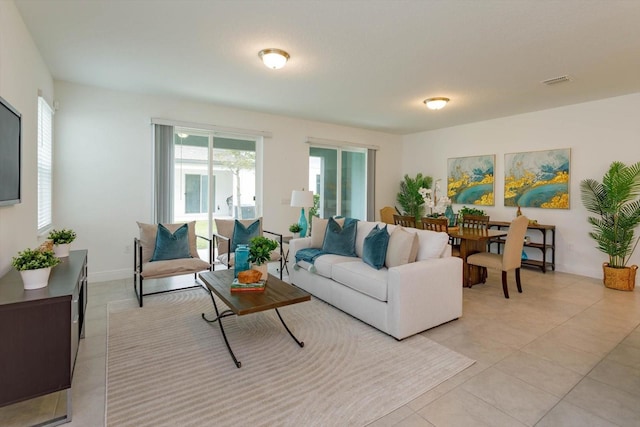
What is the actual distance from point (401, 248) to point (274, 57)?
2.35 m

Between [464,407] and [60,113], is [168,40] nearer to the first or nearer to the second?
[60,113]

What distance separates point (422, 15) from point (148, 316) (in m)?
3.83

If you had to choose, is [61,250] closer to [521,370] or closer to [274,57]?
[274,57]

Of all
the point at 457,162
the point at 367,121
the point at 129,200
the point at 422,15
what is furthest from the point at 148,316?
the point at 457,162

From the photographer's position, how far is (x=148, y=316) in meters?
3.27

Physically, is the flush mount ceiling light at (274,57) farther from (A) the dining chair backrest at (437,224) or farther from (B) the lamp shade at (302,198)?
(A) the dining chair backrest at (437,224)

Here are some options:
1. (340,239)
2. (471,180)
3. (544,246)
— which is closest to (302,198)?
(340,239)

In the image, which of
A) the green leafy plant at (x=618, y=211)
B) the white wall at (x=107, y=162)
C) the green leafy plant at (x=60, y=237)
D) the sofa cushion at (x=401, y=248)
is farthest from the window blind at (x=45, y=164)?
the green leafy plant at (x=618, y=211)

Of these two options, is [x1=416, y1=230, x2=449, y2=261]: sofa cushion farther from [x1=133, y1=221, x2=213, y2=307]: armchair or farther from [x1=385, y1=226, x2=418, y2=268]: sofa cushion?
[x1=133, y1=221, x2=213, y2=307]: armchair

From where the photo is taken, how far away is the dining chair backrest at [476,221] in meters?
4.54

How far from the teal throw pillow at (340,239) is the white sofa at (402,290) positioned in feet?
0.95

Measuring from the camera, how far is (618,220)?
442cm

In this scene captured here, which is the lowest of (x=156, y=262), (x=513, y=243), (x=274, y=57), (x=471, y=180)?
(x=156, y=262)

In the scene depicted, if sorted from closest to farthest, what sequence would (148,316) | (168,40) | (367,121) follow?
(168,40) → (148,316) → (367,121)
